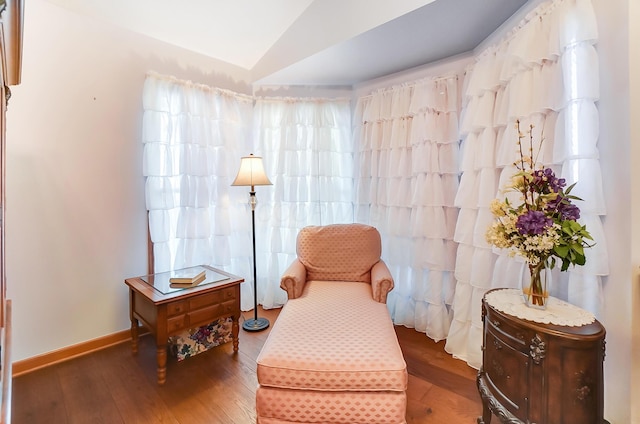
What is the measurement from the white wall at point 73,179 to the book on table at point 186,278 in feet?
1.70

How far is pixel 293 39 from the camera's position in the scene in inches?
94.8

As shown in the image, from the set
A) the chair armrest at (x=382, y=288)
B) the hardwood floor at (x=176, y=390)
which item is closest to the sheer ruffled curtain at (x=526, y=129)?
the hardwood floor at (x=176, y=390)

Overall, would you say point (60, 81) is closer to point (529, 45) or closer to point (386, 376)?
point (386, 376)

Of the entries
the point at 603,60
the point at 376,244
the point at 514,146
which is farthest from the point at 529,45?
the point at 376,244

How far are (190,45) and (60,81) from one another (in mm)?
997

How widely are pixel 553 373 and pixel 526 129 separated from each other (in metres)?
1.21

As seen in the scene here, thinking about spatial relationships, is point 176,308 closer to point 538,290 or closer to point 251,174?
point 251,174

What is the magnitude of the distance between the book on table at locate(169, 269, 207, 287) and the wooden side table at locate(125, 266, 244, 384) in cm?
3

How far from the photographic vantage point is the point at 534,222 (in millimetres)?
1160

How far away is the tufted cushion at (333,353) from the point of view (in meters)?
1.24

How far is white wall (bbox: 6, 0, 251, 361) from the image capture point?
181 centimetres

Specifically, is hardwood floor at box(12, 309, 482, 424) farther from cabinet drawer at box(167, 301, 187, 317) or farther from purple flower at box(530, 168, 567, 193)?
purple flower at box(530, 168, 567, 193)

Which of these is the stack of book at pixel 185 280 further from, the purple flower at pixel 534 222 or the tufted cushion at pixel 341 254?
the purple flower at pixel 534 222

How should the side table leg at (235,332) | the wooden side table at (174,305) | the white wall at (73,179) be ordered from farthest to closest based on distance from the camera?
1. the side table leg at (235,332)
2. the white wall at (73,179)
3. the wooden side table at (174,305)
